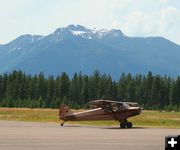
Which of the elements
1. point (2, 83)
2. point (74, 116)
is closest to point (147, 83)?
point (2, 83)

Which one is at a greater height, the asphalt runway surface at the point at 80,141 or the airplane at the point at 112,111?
the airplane at the point at 112,111

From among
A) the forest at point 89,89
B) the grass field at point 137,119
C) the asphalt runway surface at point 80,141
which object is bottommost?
the asphalt runway surface at point 80,141

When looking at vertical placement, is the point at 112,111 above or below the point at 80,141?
above

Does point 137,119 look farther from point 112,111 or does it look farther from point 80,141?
point 80,141

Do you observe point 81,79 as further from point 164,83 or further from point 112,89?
point 164,83

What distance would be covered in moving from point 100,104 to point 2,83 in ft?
411

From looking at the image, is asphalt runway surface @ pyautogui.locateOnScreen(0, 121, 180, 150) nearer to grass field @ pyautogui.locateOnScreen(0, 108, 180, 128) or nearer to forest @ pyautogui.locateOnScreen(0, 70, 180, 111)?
grass field @ pyautogui.locateOnScreen(0, 108, 180, 128)

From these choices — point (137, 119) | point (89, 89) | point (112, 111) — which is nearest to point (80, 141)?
point (112, 111)

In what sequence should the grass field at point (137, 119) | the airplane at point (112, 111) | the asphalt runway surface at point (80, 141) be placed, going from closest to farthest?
the asphalt runway surface at point (80, 141) → the airplane at point (112, 111) → the grass field at point (137, 119)

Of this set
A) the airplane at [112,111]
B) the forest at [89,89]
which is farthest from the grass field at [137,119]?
the forest at [89,89]

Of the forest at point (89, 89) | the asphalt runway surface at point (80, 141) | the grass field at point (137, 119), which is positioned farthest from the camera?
the forest at point (89, 89)

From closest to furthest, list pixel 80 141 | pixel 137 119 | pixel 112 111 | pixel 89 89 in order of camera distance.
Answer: pixel 80 141 → pixel 112 111 → pixel 137 119 → pixel 89 89

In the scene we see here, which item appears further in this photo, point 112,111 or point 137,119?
point 137,119

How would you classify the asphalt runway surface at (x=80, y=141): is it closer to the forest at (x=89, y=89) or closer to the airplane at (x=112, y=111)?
the airplane at (x=112, y=111)
